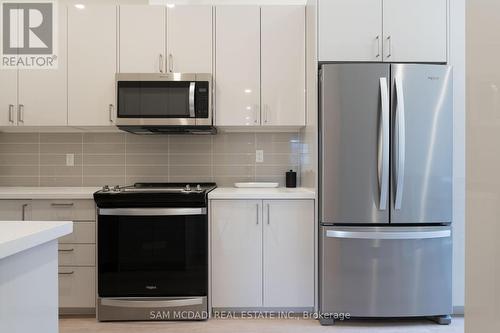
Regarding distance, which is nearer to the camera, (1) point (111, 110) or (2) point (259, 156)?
(1) point (111, 110)

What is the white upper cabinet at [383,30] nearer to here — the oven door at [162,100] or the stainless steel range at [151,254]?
the oven door at [162,100]

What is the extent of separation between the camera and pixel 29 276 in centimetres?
87

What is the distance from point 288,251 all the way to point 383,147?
931 mm

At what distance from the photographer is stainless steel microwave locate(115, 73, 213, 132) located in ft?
7.80

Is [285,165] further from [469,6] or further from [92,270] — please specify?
[469,6]

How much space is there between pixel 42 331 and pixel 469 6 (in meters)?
1.47

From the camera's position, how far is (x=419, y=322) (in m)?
2.22

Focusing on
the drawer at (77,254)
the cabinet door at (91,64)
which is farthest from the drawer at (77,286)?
the cabinet door at (91,64)

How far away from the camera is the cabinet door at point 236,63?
98.1 inches

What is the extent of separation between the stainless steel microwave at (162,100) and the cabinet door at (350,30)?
34.6 inches

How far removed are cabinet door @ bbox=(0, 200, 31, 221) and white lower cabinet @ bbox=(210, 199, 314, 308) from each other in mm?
1303

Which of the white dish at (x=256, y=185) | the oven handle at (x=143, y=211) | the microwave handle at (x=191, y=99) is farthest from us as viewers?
the white dish at (x=256, y=185)

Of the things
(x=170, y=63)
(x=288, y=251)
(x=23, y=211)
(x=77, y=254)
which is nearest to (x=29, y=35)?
(x=170, y=63)

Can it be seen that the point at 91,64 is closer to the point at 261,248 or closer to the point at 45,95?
the point at 45,95
